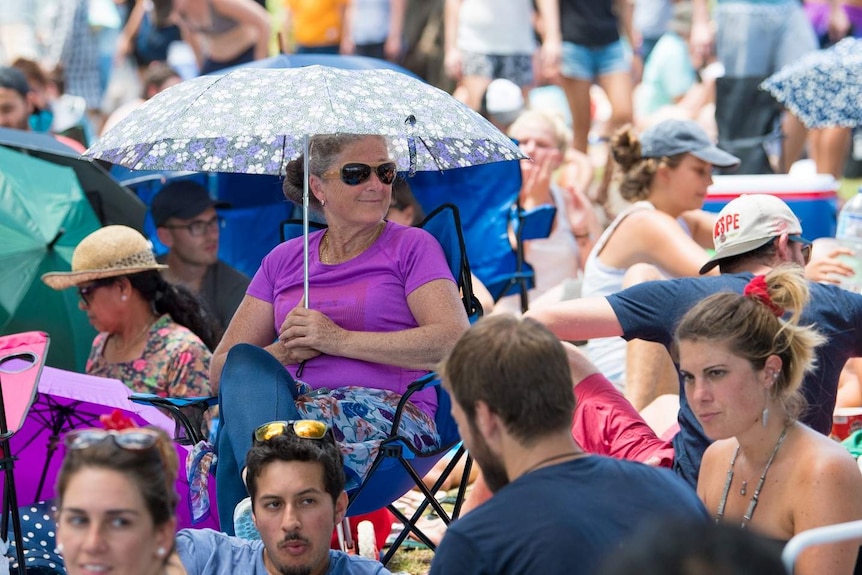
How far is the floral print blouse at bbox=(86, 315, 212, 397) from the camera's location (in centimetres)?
496

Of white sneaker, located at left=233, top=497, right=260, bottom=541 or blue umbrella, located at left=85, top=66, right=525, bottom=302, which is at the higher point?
blue umbrella, located at left=85, top=66, right=525, bottom=302

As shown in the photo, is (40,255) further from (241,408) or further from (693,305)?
(693,305)

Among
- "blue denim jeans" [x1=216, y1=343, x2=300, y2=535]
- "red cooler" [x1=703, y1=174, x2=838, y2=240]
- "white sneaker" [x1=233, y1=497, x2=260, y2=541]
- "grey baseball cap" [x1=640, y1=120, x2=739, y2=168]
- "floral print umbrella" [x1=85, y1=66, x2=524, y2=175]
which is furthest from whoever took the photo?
"red cooler" [x1=703, y1=174, x2=838, y2=240]

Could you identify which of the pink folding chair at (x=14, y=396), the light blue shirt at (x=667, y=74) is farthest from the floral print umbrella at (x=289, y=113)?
the light blue shirt at (x=667, y=74)

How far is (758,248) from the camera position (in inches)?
164

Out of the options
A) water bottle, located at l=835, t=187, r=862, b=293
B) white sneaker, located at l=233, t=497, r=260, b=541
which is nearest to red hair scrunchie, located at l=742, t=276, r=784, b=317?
white sneaker, located at l=233, t=497, r=260, b=541

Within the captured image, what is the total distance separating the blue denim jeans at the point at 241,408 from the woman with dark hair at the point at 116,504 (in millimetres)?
1144

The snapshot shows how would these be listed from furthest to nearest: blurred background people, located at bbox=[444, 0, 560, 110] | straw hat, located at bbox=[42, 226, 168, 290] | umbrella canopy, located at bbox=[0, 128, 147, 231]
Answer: blurred background people, located at bbox=[444, 0, 560, 110]
umbrella canopy, located at bbox=[0, 128, 147, 231]
straw hat, located at bbox=[42, 226, 168, 290]

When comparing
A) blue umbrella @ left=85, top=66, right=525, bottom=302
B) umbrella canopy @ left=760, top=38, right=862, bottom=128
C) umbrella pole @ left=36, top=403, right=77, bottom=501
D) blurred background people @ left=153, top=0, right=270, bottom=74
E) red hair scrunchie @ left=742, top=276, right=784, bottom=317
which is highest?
blurred background people @ left=153, top=0, right=270, bottom=74

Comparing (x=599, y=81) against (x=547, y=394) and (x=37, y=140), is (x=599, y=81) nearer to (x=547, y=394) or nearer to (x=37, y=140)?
(x=37, y=140)

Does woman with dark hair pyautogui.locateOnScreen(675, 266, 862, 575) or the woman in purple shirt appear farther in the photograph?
the woman in purple shirt

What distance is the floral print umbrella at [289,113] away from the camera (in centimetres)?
386

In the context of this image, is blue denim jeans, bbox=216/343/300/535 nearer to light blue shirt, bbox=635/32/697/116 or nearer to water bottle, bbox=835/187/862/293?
water bottle, bbox=835/187/862/293

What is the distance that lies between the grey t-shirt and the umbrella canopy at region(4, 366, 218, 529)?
0.86 meters
